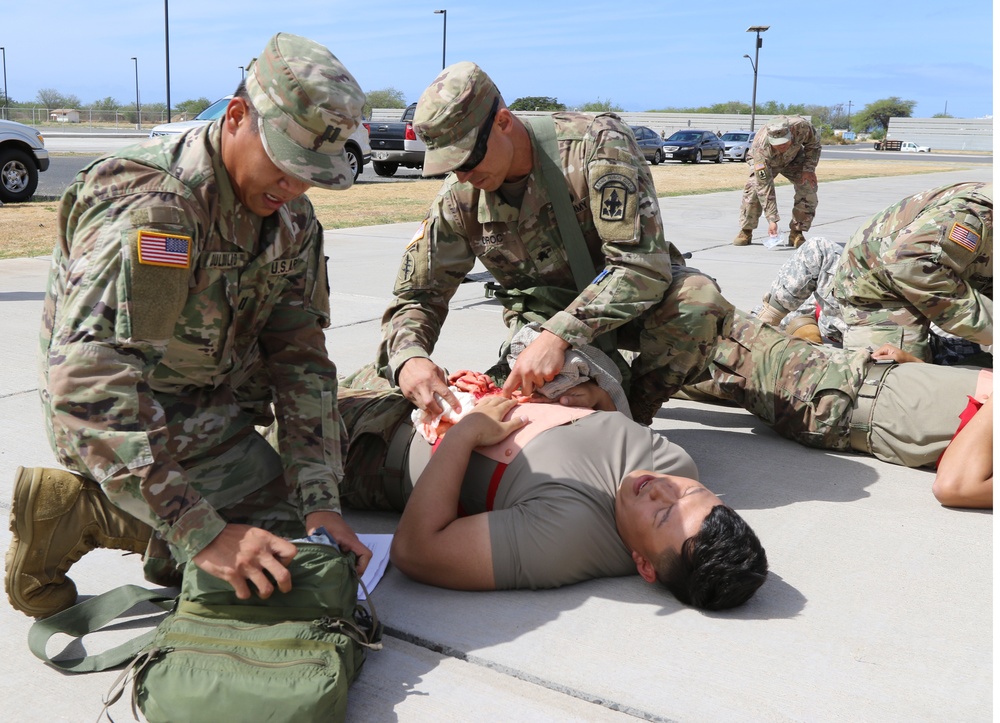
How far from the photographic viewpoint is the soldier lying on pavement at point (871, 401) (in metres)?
3.31

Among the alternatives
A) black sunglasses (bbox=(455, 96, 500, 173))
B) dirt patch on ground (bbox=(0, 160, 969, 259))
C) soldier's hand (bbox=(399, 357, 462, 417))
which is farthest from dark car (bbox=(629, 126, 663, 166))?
soldier's hand (bbox=(399, 357, 462, 417))

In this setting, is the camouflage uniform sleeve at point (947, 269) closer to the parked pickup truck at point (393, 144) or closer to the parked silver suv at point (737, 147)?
the parked pickup truck at point (393, 144)

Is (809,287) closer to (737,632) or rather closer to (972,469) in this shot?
(972,469)

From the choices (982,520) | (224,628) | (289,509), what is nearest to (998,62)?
(982,520)

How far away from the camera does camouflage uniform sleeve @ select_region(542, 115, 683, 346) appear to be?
3.35m

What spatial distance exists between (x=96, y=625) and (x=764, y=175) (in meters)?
9.13

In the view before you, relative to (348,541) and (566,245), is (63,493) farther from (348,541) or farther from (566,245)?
(566,245)

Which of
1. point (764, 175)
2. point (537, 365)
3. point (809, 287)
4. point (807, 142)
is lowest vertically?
point (537, 365)

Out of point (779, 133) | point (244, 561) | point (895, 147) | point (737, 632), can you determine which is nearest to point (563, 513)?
point (737, 632)

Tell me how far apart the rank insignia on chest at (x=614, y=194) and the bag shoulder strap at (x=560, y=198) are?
15 centimetres

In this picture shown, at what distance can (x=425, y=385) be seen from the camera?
10.4ft

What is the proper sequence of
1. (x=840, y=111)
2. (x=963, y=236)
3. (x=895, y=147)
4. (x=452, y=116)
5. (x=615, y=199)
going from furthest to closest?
(x=840, y=111)
(x=895, y=147)
(x=963, y=236)
(x=615, y=199)
(x=452, y=116)

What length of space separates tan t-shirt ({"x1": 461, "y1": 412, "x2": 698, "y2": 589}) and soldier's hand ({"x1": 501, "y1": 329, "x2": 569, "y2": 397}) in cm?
27

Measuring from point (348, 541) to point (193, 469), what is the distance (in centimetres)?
55
